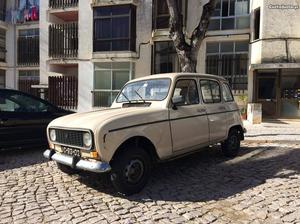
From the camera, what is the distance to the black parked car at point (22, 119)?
7738 mm

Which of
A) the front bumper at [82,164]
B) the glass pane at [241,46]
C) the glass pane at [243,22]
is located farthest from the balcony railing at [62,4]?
the front bumper at [82,164]

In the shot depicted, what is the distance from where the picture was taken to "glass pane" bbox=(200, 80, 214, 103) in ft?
22.7

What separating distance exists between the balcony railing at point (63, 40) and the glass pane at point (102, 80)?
220 centimetres

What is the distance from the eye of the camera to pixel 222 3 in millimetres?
17328

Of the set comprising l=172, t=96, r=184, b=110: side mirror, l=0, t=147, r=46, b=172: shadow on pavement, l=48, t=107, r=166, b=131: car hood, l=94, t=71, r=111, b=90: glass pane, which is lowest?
l=0, t=147, r=46, b=172: shadow on pavement

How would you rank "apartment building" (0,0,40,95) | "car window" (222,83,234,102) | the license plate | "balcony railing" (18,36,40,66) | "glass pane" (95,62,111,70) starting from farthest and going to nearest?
1. "apartment building" (0,0,40,95)
2. "balcony railing" (18,36,40,66)
3. "glass pane" (95,62,111,70)
4. "car window" (222,83,234,102)
5. the license plate

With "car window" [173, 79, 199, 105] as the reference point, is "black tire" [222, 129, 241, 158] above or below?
below

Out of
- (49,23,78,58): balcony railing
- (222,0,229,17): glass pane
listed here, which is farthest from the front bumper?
(49,23,78,58): balcony railing

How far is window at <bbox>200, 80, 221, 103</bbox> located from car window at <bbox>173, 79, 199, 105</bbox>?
27cm

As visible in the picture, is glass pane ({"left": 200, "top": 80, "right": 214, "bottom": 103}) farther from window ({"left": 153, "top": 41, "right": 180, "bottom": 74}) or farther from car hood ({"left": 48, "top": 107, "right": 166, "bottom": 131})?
window ({"left": 153, "top": 41, "right": 180, "bottom": 74})

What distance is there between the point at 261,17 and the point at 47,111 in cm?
1139

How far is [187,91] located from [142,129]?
1616 mm

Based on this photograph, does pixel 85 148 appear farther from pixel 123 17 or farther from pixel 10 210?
pixel 123 17

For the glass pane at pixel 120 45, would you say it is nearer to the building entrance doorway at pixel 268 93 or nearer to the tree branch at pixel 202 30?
the building entrance doorway at pixel 268 93
